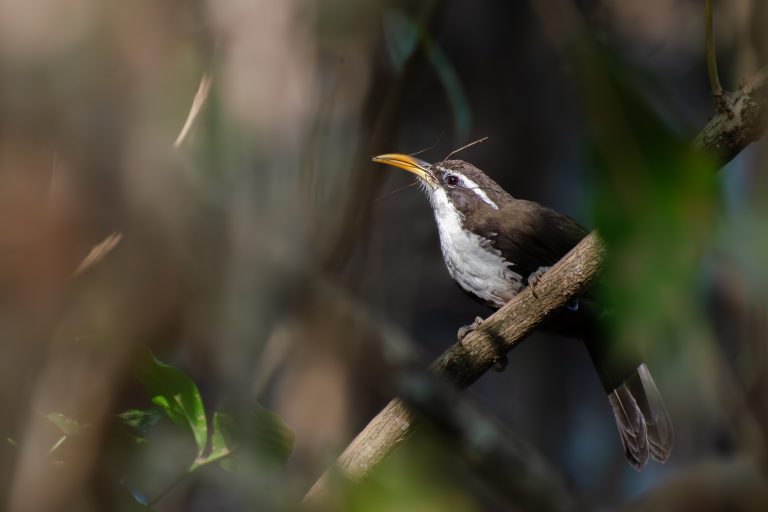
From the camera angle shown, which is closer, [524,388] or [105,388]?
[105,388]

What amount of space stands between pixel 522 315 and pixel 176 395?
1049 mm

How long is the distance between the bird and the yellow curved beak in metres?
0.01

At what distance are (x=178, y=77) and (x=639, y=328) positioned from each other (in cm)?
275

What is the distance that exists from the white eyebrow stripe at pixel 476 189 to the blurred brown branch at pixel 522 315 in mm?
1764

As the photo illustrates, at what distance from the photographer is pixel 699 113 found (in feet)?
22.4

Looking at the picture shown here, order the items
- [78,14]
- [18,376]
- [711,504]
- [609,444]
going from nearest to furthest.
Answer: [18,376] < [711,504] < [78,14] < [609,444]

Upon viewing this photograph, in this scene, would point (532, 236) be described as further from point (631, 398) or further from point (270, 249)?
point (270, 249)

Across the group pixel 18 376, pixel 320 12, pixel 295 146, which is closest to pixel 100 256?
pixel 18 376

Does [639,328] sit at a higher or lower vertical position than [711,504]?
higher

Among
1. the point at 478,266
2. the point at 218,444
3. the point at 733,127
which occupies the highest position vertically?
the point at 733,127

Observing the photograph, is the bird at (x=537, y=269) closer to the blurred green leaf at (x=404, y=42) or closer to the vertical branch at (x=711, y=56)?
the blurred green leaf at (x=404, y=42)

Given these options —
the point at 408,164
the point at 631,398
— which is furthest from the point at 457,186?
the point at 631,398

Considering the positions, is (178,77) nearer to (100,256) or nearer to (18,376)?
(100,256)

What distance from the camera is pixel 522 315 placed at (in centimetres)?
279
